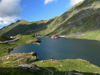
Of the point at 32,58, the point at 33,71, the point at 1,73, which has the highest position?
the point at 1,73

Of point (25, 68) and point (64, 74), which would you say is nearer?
point (25, 68)

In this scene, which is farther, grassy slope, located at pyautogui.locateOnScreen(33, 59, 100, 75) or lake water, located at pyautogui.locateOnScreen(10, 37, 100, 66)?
lake water, located at pyautogui.locateOnScreen(10, 37, 100, 66)

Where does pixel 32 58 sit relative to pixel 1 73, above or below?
below

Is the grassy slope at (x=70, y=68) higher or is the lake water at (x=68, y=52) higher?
the grassy slope at (x=70, y=68)

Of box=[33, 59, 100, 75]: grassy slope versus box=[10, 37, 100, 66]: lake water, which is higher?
box=[33, 59, 100, 75]: grassy slope

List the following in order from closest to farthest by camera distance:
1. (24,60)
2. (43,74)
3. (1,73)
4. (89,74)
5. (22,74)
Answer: (1,73) < (22,74) < (43,74) < (89,74) < (24,60)

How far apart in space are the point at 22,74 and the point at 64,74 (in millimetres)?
20280

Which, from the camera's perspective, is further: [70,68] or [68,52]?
[68,52]

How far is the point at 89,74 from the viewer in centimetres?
3722

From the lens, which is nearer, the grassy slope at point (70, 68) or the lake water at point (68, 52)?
the grassy slope at point (70, 68)

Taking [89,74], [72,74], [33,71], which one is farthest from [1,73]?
[89,74]

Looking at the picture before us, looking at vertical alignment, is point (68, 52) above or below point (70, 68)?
below

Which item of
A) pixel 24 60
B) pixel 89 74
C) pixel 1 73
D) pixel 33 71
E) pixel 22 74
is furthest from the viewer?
pixel 24 60

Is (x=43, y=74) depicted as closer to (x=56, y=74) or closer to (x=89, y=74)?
(x=56, y=74)
